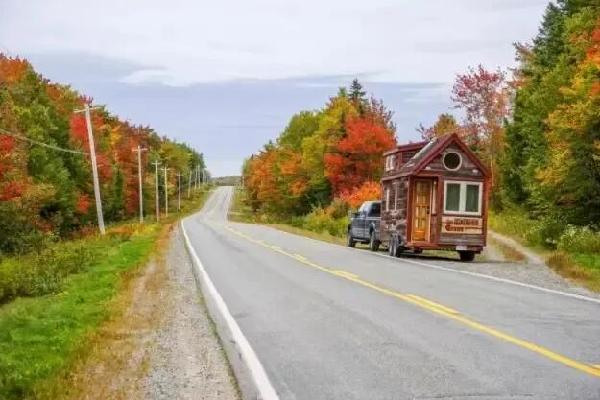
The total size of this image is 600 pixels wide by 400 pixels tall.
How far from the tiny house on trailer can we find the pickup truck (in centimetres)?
399

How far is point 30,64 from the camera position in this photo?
5900cm

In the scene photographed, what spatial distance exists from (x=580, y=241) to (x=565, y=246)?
1.03m

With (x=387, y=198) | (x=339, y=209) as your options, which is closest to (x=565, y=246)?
(x=387, y=198)

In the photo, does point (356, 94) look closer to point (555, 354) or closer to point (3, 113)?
point (3, 113)

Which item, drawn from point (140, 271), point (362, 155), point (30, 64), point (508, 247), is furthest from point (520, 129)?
point (30, 64)

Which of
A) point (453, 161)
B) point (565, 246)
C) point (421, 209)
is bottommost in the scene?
point (565, 246)

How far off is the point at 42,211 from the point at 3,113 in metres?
13.5

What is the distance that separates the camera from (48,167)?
51.0 m

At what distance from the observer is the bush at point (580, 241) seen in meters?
22.5

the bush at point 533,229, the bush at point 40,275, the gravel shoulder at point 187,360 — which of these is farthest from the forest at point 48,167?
the gravel shoulder at point 187,360

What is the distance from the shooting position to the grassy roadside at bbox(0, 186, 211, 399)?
7645mm

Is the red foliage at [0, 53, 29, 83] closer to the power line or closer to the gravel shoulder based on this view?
the power line

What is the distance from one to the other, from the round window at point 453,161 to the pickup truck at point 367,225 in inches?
199

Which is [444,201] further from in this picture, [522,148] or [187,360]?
[522,148]
